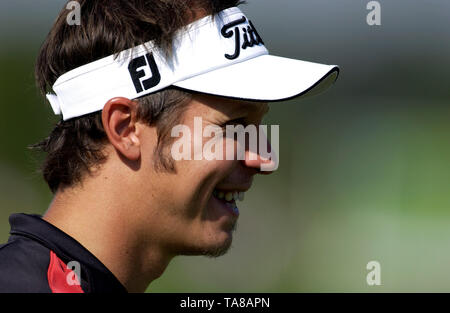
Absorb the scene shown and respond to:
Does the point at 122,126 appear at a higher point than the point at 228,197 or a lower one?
higher

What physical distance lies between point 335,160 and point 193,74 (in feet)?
22.3

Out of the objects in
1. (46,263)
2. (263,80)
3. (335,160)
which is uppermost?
(263,80)

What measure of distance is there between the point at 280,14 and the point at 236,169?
295 inches

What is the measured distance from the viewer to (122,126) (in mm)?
2131

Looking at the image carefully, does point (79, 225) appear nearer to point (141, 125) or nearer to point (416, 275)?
point (141, 125)

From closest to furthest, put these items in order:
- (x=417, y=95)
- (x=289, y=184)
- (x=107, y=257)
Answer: (x=107, y=257) → (x=289, y=184) → (x=417, y=95)

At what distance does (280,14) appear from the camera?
9477 mm

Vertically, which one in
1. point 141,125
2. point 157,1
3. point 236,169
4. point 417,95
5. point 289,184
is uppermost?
point 157,1

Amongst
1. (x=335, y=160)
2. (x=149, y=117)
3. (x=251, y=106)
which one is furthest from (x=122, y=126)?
(x=335, y=160)

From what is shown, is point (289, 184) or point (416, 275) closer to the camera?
point (416, 275)

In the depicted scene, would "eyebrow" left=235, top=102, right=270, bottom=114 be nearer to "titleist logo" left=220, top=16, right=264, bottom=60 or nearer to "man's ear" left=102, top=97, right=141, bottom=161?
"titleist logo" left=220, top=16, right=264, bottom=60

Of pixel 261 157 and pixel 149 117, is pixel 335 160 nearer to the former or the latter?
pixel 261 157

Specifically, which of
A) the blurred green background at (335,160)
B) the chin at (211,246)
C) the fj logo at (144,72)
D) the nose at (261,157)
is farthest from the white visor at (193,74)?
the blurred green background at (335,160)

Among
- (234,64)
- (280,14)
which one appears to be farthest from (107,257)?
(280,14)
